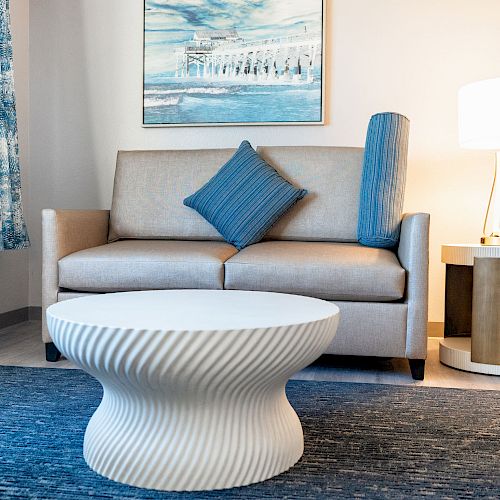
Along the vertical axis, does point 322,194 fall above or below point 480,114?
below

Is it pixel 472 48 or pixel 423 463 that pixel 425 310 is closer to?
pixel 423 463

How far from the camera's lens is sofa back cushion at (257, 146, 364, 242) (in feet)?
9.86

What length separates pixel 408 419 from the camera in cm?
188

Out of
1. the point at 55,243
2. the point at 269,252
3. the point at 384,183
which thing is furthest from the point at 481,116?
the point at 55,243

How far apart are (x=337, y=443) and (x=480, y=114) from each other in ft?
5.41

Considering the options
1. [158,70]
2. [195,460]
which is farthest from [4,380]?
[158,70]

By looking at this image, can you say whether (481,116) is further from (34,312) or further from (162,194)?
(34,312)

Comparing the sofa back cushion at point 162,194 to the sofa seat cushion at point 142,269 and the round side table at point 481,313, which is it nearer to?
the sofa seat cushion at point 142,269

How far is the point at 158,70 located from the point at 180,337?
2623mm

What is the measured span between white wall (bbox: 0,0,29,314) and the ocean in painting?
2.34ft

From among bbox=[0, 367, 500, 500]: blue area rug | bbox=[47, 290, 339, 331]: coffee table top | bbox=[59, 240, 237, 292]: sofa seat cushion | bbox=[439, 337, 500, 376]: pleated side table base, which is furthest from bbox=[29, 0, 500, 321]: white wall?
bbox=[47, 290, 339, 331]: coffee table top

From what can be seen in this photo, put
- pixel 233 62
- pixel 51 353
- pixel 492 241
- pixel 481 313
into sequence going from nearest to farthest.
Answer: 1. pixel 481 313
2. pixel 51 353
3. pixel 492 241
4. pixel 233 62

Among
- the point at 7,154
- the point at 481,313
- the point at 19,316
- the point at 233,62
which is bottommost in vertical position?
the point at 19,316

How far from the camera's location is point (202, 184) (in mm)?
3172
